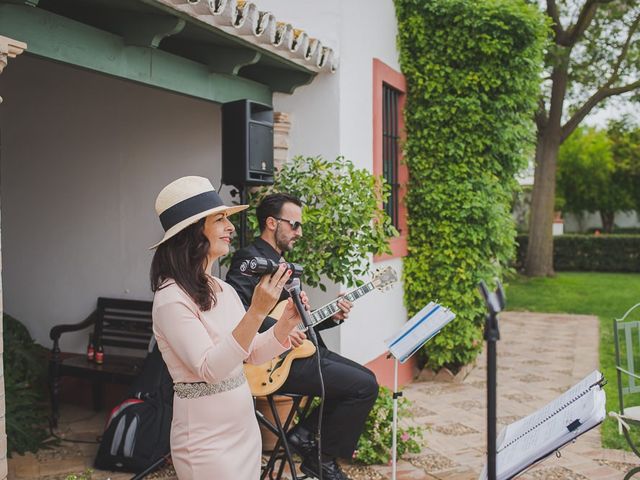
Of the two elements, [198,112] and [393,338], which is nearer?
[393,338]

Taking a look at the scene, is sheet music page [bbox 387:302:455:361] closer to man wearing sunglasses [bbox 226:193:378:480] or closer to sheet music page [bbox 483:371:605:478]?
man wearing sunglasses [bbox 226:193:378:480]

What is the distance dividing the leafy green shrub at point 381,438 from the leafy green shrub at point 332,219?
34.1 inches

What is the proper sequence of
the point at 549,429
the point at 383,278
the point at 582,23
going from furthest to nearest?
1. the point at 582,23
2. the point at 383,278
3. the point at 549,429

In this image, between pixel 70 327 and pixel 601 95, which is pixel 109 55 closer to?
pixel 70 327

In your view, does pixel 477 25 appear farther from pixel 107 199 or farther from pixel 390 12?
pixel 107 199

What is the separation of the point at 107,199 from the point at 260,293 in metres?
4.39

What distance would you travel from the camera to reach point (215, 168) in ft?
18.7

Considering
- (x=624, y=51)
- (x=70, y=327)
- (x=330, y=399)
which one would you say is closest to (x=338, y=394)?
(x=330, y=399)

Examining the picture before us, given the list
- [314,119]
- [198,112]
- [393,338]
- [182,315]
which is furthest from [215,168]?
[182,315]

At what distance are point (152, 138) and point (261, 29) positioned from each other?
174 cm

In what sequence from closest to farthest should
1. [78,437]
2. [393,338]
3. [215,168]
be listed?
[393,338] < [78,437] < [215,168]

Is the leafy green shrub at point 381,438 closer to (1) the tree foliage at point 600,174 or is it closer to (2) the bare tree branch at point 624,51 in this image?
(2) the bare tree branch at point 624,51

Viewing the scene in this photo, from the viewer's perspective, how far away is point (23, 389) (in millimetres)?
5461

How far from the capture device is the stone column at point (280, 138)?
554 cm
